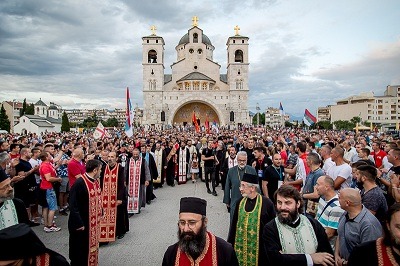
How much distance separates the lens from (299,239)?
276cm

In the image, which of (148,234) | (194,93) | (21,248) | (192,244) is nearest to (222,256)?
(192,244)

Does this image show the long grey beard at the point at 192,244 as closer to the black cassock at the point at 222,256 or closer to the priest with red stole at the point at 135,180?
the black cassock at the point at 222,256

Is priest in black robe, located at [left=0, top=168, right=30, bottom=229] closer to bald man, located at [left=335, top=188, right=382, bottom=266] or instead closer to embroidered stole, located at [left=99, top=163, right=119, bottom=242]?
embroidered stole, located at [left=99, top=163, right=119, bottom=242]

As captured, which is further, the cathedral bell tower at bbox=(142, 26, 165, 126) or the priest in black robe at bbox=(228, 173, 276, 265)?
the cathedral bell tower at bbox=(142, 26, 165, 126)

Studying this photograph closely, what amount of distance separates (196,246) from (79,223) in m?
2.39

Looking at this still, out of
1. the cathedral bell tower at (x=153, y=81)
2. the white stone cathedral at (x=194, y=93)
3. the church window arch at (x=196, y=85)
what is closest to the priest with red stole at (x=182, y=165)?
the white stone cathedral at (x=194, y=93)

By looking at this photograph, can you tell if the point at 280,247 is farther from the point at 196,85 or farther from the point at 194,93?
the point at 196,85

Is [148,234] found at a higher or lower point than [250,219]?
lower

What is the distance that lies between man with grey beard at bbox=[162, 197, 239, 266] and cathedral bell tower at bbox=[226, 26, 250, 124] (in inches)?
1875

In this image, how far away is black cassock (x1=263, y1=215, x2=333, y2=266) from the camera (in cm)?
263

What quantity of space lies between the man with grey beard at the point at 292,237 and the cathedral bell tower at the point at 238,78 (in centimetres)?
4728

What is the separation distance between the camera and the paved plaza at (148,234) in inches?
200

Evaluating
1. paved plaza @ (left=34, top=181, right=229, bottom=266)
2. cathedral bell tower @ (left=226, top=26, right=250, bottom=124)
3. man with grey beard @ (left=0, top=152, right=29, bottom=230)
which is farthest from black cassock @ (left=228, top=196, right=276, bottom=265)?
cathedral bell tower @ (left=226, top=26, right=250, bottom=124)

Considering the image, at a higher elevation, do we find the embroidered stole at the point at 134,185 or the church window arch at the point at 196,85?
the church window arch at the point at 196,85
